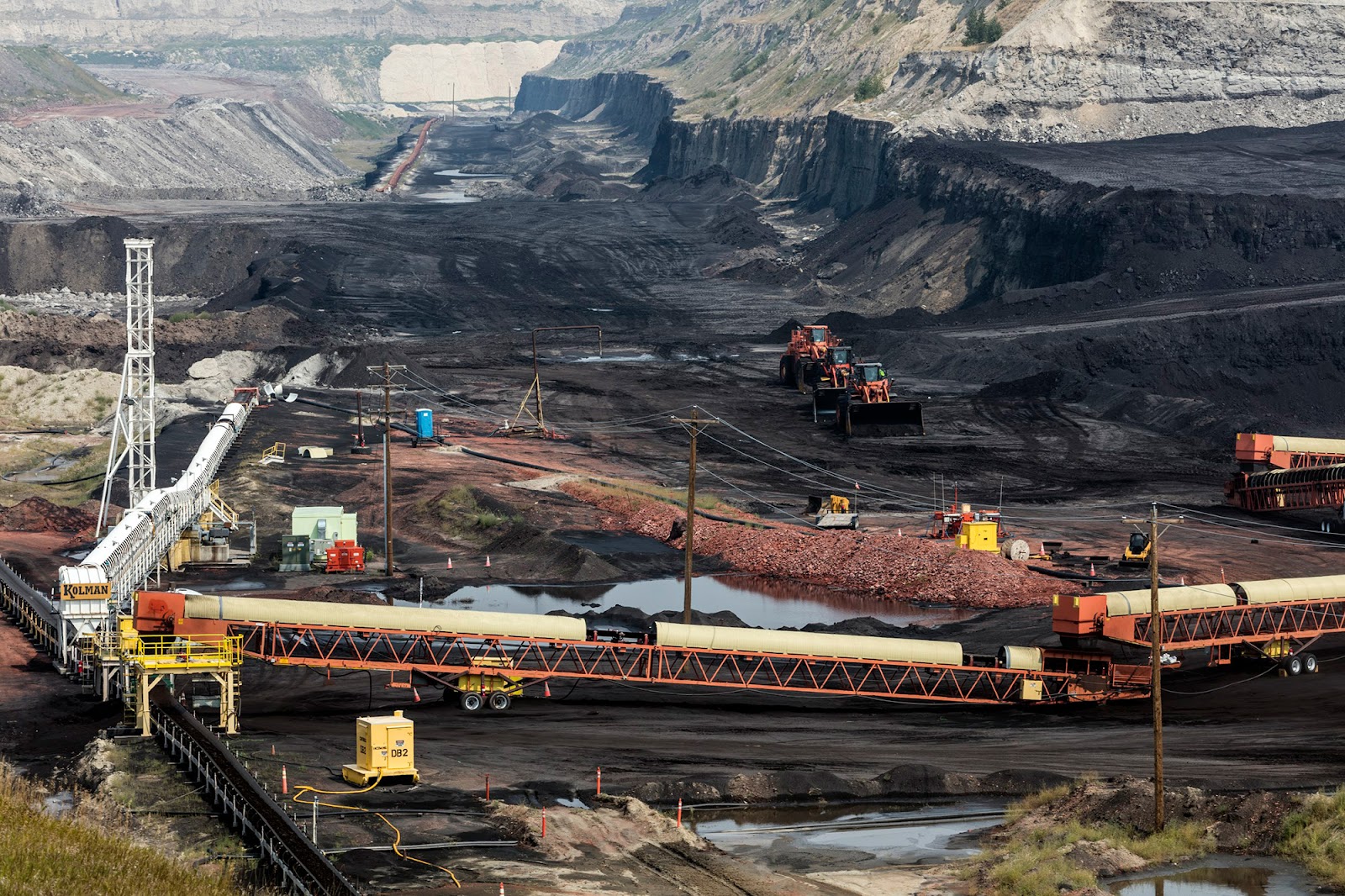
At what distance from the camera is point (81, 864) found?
87.0 ft

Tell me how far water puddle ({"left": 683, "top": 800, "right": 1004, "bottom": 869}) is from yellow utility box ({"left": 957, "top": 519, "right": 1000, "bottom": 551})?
90.0ft

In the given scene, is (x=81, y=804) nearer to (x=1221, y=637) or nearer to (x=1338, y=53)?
(x=1221, y=637)

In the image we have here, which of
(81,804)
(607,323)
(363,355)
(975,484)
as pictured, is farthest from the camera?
(607,323)

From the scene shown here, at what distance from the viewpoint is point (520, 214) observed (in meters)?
185

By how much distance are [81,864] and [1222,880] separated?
63.4 ft

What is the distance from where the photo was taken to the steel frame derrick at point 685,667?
149ft

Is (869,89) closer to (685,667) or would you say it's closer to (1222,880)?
(685,667)

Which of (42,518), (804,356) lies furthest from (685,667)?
(804,356)

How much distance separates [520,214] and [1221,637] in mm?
140325

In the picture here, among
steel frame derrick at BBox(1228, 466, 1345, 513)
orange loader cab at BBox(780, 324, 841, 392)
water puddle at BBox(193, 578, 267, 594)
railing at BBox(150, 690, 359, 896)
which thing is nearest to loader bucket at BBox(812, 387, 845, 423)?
orange loader cab at BBox(780, 324, 841, 392)

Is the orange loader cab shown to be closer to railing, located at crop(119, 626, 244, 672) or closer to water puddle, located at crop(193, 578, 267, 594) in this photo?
water puddle, located at crop(193, 578, 267, 594)

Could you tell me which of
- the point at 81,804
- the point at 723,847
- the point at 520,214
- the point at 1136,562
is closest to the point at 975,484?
the point at 1136,562

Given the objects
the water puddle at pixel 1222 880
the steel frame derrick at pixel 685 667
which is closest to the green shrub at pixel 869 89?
the steel frame derrick at pixel 685 667

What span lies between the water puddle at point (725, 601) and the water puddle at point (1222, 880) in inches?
992
